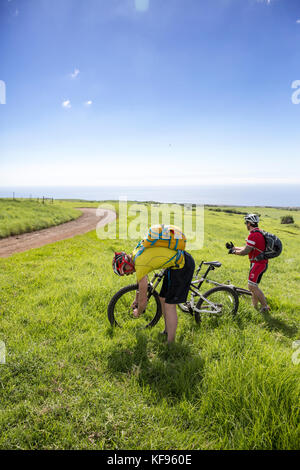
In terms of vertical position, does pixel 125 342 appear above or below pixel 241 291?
below

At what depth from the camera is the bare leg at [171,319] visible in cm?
416

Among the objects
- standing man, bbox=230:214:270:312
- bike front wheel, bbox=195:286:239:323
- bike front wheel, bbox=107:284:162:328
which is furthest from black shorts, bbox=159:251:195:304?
standing man, bbox=230:214:270:312

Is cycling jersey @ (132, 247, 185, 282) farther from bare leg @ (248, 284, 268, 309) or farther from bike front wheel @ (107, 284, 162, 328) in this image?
bare leg @ (248, 284, 268, 309)

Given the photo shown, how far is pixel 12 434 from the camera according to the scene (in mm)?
2572

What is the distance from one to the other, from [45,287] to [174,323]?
186 inches

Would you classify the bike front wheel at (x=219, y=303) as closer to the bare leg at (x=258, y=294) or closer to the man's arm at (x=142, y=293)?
the bare leg at (x=258, y=294)

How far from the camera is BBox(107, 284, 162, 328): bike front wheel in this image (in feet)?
15.3

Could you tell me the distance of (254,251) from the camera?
5.76 metres

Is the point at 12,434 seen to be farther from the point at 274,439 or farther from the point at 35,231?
the point at 35,231

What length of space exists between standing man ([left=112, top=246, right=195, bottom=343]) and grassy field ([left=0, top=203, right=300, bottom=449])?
31.3 inches

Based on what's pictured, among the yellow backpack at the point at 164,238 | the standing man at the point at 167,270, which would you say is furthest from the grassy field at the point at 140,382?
the yellow backpack at the point at 164,238

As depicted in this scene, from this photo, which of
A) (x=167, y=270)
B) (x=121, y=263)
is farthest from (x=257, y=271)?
(x=121, y=263)

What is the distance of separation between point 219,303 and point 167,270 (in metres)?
1.99

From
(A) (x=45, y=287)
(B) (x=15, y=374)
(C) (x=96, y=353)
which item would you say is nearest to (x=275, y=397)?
(C) (x=96, y=353)
